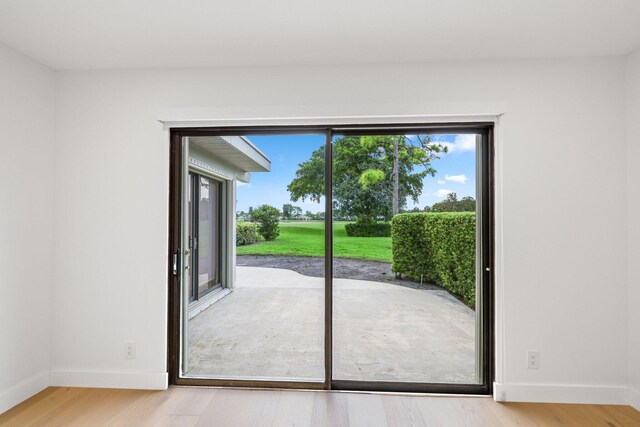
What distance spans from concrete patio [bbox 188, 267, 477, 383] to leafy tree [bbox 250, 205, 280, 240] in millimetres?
303

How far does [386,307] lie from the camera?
297 cm

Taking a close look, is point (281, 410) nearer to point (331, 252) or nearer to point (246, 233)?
point (331, 252)
